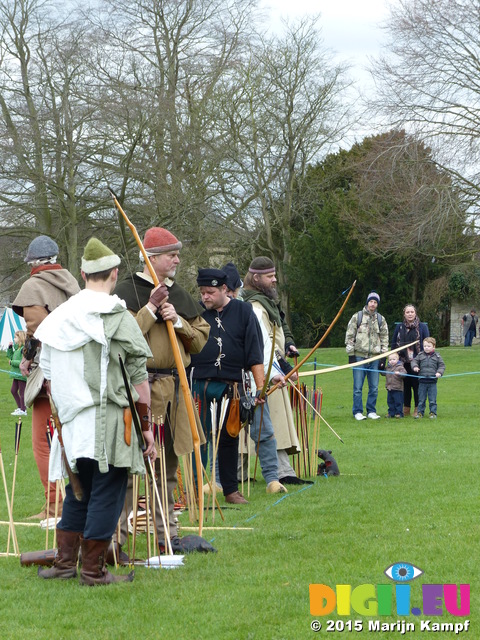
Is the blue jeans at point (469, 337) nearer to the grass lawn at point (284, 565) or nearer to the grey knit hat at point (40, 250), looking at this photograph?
the grass lawn at point (284, 565)

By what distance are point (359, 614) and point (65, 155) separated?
69.5 feet

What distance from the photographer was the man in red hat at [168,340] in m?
5.89

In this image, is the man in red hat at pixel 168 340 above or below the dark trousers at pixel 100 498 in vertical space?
above

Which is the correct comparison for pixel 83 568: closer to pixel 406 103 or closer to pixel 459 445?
pixel 459 445

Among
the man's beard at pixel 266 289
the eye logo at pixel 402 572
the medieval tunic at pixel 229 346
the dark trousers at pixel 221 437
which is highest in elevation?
the man's beard at pixel 266 289

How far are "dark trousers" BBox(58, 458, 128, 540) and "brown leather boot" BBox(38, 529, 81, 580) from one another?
0.37ft

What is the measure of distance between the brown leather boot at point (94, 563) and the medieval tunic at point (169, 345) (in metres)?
1.01

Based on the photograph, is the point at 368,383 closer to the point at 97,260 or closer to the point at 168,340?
the point at 168,340

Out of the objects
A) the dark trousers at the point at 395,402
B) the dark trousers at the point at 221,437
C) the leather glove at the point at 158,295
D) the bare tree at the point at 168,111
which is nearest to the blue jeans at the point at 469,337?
the bare tree at the point at 168,111

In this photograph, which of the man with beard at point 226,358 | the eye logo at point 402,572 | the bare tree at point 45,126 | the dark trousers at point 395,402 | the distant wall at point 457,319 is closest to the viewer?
the eye logo at point 402,572

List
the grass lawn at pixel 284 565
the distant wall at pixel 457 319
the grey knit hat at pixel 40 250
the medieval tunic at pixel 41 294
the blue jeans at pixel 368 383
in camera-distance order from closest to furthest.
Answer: the grass lawn at pixel 284 565 < the medieval tunic at pixel 41 294 < the grey knit hat at pixel 40 250 < the blue jeans at pixel 368 383 < the distant wall at pixel 457 319

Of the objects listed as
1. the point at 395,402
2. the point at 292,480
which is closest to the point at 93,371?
the point at 292,480

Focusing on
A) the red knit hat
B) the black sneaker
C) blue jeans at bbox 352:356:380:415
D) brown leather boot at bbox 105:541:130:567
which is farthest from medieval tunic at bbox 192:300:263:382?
blue jeans at bbox 352:356:380:415

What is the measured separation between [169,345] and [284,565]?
4.85ft
